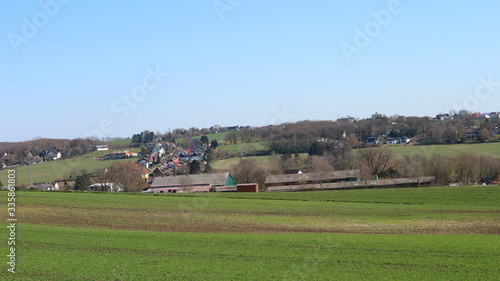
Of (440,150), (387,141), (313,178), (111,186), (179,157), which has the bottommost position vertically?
(111,186)

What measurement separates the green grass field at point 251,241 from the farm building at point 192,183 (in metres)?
40.9

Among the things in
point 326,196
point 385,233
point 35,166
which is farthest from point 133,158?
point 385,233

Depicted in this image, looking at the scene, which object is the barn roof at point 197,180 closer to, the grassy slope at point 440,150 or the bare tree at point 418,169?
the grassy slope at point 440,150

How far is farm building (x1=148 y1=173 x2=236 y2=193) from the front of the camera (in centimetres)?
9131

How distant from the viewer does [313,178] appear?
90.2 metres

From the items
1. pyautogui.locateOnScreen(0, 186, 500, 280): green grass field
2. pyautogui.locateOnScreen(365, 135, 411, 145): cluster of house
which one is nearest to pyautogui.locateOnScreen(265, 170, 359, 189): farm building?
pyautogui.locateOnScreen(0, 186, 500, 280): green grass field

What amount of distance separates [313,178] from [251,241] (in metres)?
64.3

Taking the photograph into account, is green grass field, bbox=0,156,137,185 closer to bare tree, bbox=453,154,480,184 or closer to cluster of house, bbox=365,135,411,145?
cluster of house, bbox=365,135,411,145

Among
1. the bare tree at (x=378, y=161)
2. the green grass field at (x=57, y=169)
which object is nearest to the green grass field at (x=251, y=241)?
the bare tree at (x=378, y=161)

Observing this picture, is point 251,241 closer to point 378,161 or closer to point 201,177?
point 201,177

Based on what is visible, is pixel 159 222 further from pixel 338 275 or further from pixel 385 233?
pixel 338 275

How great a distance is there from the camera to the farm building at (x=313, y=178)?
90.3m

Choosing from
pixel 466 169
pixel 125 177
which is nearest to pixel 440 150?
pixel 466 169

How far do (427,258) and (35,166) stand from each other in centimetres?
12052
